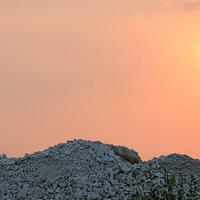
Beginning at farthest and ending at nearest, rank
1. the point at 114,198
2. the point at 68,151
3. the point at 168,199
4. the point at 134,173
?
the point at 68,151 < the point at 134,173 < the point at 114,198 < the point at 168,199

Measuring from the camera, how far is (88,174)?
15.3 metres

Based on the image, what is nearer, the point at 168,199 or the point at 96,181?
the point at 168,199

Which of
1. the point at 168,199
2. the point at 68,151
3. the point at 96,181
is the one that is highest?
the point at 68,151

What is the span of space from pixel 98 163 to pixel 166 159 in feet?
7.21

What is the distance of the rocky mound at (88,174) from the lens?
1473 centimetres

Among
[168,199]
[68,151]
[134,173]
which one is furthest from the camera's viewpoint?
[68,151]

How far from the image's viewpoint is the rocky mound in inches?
580

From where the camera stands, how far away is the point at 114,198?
1448 centimetres

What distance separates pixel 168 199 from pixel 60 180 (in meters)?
4.69

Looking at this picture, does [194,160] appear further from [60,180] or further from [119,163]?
[60,180]

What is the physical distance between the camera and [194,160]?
1711 cm

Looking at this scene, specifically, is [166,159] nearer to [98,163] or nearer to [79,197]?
[98,163]

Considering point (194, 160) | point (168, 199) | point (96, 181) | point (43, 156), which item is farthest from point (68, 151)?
point (168, 199)

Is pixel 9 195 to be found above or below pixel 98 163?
below
